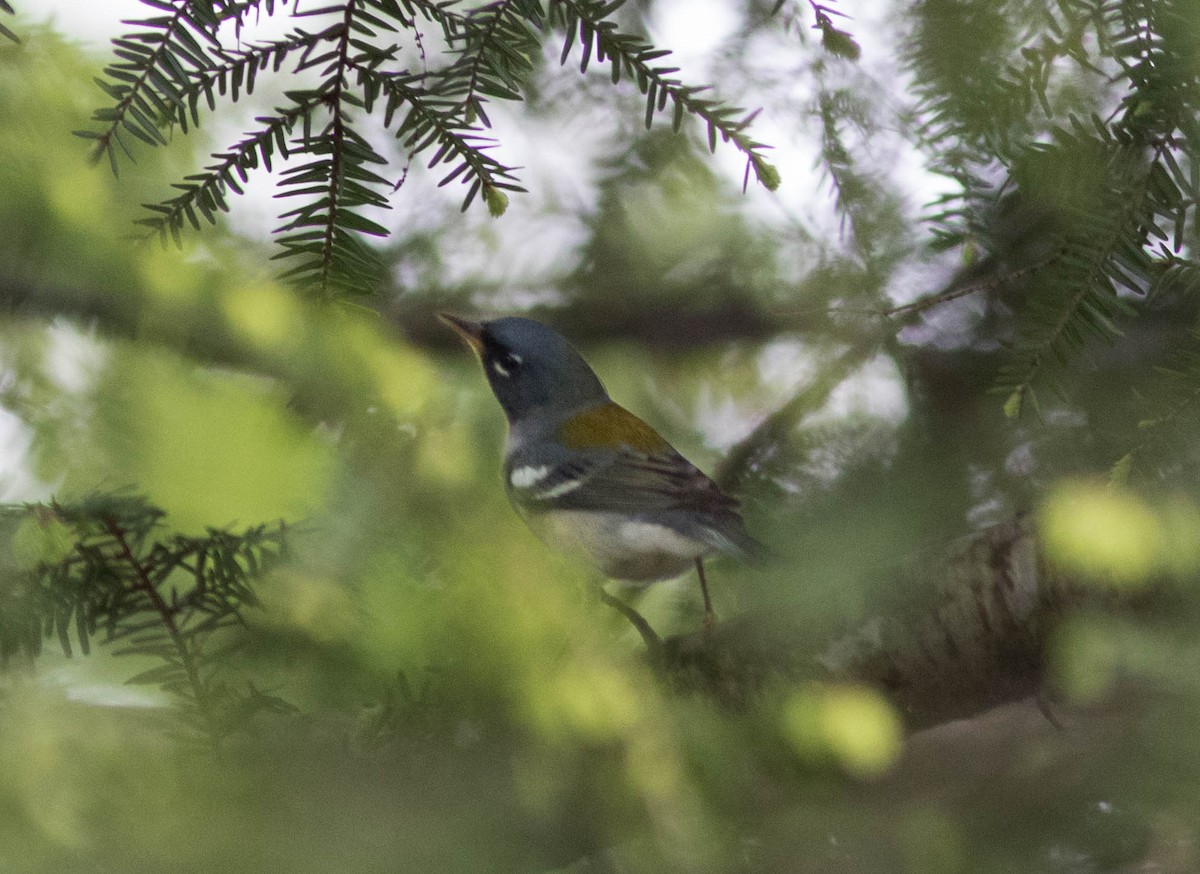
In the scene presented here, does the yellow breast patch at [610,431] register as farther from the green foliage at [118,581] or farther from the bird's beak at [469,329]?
the green foliage at [118,581]

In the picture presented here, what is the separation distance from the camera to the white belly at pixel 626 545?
119 cm

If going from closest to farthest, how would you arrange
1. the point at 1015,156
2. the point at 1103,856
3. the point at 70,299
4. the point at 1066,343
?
the point at 1066,343 < the point at 1015,156 < the point at 1103,856 < the point at 70,299

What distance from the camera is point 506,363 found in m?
1.33

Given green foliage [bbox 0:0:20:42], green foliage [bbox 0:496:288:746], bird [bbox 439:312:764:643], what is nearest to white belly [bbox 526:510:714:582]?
bird [bbox 439:312:764:643]

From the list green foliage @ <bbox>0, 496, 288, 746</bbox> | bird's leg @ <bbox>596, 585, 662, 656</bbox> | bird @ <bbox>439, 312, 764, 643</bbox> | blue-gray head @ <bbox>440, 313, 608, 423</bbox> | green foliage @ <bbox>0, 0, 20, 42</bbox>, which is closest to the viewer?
green foliage @ <bbox>0, 0, 20, 42</bbox>

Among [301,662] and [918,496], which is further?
[918,496]

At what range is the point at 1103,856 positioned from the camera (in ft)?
3.51

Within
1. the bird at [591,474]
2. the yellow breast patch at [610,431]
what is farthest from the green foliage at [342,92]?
the yellow breast patch at [610,431]

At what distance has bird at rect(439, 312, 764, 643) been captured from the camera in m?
1.13

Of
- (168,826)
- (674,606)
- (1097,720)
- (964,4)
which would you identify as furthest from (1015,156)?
(168,826)

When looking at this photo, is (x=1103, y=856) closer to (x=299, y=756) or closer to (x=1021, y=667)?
(x=1021, y=667)

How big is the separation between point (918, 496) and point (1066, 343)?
1.04 feet

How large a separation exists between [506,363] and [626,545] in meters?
0.28

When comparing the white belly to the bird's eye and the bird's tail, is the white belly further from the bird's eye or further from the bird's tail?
the bird's eye
